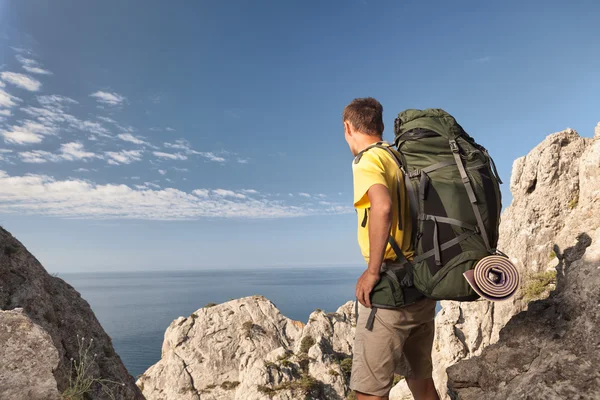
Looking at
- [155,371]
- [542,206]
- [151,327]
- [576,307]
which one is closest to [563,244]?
[542,206]

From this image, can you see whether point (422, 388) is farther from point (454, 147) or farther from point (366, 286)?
point (454, 147)

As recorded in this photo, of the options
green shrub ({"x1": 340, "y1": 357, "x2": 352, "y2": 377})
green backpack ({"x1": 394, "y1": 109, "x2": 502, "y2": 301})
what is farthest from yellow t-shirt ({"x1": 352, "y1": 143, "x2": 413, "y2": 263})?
green shrub ({"x1": 340, "y1": 357, "x2": 352, "y2": 377})

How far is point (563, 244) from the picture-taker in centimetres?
681

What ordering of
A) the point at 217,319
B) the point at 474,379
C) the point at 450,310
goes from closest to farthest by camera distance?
1. the point at 474,379
2. the point at 450,310
3. the point at 217,319

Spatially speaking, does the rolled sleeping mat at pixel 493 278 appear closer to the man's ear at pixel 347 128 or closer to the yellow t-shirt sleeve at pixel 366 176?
the yellow t-shirt sleeve at pixel 366 176

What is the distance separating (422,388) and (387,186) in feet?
9.27

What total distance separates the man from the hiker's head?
0.01 m

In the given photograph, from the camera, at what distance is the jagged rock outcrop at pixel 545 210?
22.5 ft

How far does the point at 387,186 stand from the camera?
13.3 feet

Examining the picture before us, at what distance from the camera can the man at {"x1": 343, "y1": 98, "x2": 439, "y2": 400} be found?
3922 millimetres

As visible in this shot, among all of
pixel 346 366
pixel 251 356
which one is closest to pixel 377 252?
pixel 346 366

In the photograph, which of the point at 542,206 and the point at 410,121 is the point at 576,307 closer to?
the point at 410,121

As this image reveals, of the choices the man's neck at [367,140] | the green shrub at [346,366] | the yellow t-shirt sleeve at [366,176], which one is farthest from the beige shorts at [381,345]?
the green shrub at [346,366]

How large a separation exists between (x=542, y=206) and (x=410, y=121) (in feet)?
18.2
